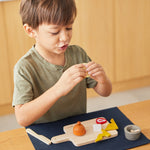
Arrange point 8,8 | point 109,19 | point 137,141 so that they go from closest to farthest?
point 137,141
point 8,8
point 109,19

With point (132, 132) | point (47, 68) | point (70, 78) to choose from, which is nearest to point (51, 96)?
point (70, 78)

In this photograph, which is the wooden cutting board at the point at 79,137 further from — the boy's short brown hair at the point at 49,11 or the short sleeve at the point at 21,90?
the boy's short brown hair at the point at 49,11

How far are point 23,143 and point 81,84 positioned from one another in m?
0.45

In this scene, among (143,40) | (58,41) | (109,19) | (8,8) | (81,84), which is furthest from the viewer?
(143,40)

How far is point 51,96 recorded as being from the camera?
1.08 meters

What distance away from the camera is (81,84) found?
137cm

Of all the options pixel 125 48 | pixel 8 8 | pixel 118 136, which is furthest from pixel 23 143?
pixel 125 48

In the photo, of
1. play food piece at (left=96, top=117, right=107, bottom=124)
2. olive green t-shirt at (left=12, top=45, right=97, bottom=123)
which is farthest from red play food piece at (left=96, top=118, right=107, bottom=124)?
olive green t-shirt at (left=12, top=45, right=97, bottom=123)

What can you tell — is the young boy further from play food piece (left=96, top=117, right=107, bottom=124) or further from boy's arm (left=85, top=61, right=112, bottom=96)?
play food piece (left=96, top=117, right=107, bottom=124)

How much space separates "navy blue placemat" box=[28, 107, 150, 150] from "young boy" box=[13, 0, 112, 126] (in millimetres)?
63

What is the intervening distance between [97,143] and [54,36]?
16.8 inches

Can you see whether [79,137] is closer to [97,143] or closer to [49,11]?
[97,143]

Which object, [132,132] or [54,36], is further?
[54,36]

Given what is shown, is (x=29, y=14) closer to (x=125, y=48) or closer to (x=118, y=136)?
(x=118, y=136)
